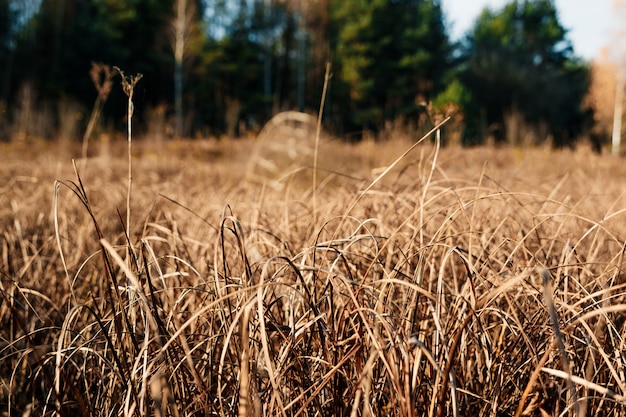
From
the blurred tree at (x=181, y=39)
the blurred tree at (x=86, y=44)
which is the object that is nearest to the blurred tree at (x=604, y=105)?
the blurred tree at (x=181, y=39)

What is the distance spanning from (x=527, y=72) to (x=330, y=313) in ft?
69.4

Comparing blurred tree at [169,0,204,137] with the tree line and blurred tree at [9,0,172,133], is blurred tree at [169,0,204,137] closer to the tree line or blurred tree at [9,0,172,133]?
the tree line

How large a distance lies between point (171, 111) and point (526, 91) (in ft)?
41.3

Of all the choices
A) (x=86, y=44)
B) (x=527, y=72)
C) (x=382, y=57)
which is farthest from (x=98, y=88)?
(x=527, y=72)

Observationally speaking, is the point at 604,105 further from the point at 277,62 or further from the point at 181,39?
the point at 181,39

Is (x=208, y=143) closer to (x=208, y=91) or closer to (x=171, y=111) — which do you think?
(x=171, y=111)

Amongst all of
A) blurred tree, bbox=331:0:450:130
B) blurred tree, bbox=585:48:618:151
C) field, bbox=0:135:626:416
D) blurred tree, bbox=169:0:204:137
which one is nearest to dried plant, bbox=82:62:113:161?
field, bbox=0:135:626:416

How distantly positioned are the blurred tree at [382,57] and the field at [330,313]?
1614cm

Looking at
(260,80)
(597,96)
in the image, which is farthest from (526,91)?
(260,80)

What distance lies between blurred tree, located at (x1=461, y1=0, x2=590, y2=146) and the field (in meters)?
12.8

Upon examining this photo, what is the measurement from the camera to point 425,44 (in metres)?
18.2

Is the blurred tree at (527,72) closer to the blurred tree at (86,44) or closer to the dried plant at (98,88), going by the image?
the blurred tree at (86,44)

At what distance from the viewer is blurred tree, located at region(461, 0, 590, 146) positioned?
61.3 feet

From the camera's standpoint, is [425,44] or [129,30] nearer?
[129,30]
